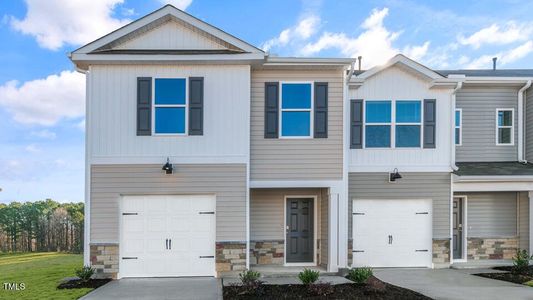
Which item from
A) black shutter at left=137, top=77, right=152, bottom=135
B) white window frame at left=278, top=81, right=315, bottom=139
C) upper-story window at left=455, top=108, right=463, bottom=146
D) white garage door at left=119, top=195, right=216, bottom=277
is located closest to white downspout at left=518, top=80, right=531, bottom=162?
upper-story window at left=455, top=108, right=463, bottom=146

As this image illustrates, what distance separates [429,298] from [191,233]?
5.55 m

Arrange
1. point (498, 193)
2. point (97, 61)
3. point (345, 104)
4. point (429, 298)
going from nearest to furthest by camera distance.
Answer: point (429, 298)
point (97, 61)
point (345, 104)
point (498, 193)

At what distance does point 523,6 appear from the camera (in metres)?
11.4

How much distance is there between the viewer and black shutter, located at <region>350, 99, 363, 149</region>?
9.89 meters

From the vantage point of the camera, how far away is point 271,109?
30.2ft

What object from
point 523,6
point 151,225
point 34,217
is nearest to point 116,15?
point 151,225

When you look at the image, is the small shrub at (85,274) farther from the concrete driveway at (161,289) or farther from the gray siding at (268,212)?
the gray siding at (268,212)

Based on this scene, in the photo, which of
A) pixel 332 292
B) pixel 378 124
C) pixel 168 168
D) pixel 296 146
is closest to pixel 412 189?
pixel 378 124

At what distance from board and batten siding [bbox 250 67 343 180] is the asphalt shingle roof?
383 cm

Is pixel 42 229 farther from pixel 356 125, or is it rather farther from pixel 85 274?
pixel 356 125

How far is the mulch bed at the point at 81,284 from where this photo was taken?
7901 mm

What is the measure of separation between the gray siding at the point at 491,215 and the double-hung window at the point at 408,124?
8.99 feet

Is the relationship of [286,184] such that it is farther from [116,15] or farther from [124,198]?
[116,15]

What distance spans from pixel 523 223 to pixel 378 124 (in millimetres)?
5560
